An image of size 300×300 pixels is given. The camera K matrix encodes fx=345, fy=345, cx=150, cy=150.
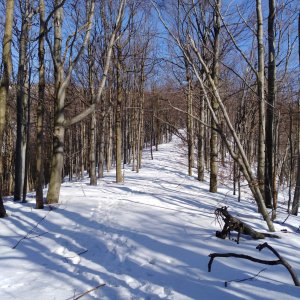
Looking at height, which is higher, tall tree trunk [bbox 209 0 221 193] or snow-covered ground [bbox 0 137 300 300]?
tall tree trunk [bbox 209 0 221 193]

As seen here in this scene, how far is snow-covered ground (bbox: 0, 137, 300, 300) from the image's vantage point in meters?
3.67

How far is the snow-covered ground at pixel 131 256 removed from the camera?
3.67 metres

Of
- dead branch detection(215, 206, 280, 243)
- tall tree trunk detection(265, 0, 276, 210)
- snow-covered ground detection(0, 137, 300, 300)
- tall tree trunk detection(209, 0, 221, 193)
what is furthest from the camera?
tall tree trunk detection(209, 0, 221, 193)

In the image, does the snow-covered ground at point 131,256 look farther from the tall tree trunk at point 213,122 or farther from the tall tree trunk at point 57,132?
the tall tree trunk at point 213,122

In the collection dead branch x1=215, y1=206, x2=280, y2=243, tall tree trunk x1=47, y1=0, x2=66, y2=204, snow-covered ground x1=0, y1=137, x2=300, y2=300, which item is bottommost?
snow-covered ground x1=0, y1=137, x2=300, y2=300

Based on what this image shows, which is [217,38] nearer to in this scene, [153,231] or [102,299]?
[153,231]

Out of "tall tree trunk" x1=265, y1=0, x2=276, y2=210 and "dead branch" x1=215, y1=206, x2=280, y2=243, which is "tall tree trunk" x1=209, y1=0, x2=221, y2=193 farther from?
"dead branch" x1=215, y1=206, x2=280, y2=243

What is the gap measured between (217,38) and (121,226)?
7.84 meters

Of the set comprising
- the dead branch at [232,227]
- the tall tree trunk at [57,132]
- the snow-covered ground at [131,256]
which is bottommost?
the snow-covered ground at [131,256]

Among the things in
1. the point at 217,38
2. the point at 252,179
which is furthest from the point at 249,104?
the point at 252,179

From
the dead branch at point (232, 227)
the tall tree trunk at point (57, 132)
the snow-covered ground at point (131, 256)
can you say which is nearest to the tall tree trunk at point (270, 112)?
the snow-covered ground at point (131, 256)

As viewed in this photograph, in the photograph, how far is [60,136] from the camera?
8.72m

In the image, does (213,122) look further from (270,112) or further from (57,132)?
(57,132)

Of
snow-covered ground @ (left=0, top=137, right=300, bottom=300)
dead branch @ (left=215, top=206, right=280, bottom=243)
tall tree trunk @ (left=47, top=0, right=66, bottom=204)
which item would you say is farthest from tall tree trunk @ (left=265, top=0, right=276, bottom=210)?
tall tree trunk @ (left=47, top=0, right=66, bottom=204)
